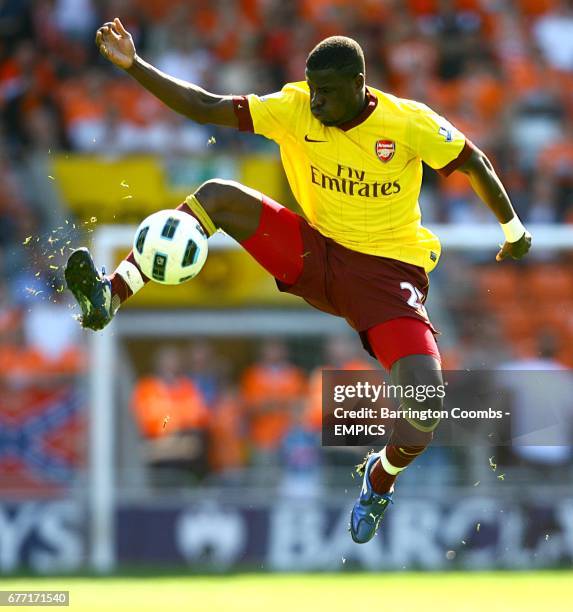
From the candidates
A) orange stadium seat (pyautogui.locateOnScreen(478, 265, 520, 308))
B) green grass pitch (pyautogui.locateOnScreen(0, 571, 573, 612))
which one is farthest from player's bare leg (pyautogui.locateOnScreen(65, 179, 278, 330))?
orange stadium seat (pyautogui.locateOnScreen(478, 265, 520, 308))

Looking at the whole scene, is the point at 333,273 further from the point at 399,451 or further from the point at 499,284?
the point at 499,284

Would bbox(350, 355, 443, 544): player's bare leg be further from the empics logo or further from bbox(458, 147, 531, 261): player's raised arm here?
the empics logo

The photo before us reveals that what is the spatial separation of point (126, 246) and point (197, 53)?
325 centimetres

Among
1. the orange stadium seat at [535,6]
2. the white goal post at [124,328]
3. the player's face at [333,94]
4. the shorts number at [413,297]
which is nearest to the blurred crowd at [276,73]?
the orange stadium seat at [535,6]

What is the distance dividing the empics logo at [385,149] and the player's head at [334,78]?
254mm

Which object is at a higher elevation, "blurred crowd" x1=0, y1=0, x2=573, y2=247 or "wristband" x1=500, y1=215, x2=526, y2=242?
"blurred crowd" x1=0, y1=0, x2=573, y2=247

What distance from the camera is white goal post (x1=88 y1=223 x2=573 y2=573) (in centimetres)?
1208

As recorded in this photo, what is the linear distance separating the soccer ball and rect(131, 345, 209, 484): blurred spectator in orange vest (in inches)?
208

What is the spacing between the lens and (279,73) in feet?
47.0

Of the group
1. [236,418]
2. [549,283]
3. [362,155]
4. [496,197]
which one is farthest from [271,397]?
[362,155]

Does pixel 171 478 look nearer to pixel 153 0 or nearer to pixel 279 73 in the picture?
pixel 279 73

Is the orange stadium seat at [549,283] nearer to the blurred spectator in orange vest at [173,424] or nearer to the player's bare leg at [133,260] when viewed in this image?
the blurred spectator in orange vest at [173,424]

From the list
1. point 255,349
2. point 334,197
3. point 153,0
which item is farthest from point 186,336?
point 334,197

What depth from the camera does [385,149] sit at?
23.3 feet
